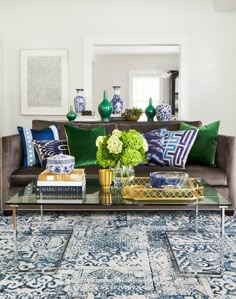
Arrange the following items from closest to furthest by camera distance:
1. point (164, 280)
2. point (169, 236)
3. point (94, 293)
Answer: point (94, 293), point (164, 280), point (169, 236)

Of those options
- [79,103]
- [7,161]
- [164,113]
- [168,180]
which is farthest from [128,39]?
[168,180]

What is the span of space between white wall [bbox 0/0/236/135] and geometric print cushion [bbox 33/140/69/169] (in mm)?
1867

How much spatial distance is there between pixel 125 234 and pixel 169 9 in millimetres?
3567

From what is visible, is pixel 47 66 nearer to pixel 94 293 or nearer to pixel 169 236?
pixel 169 236

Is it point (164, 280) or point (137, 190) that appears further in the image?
point (137, 190)

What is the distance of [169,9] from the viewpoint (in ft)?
18.1

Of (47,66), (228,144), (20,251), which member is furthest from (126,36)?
(20,251)

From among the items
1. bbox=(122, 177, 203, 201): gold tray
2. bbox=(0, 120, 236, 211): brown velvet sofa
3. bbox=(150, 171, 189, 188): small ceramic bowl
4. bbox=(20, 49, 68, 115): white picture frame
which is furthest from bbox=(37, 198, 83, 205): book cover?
bbox=(20, 49, 68, 115): white picture frame

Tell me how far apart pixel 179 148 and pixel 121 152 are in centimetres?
135

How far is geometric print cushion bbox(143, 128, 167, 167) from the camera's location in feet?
13.1

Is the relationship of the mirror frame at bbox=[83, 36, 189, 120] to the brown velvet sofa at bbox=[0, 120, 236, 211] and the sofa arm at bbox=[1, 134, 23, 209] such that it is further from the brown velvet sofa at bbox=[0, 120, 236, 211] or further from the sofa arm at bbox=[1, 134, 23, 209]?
the sofa arm at bbox=[1, 134, 23, 209]

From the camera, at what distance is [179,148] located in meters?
3.98

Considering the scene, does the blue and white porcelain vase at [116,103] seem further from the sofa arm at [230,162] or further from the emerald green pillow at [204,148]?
the sofa arm at [230,162]

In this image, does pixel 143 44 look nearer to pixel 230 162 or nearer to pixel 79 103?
pixel 79 103
